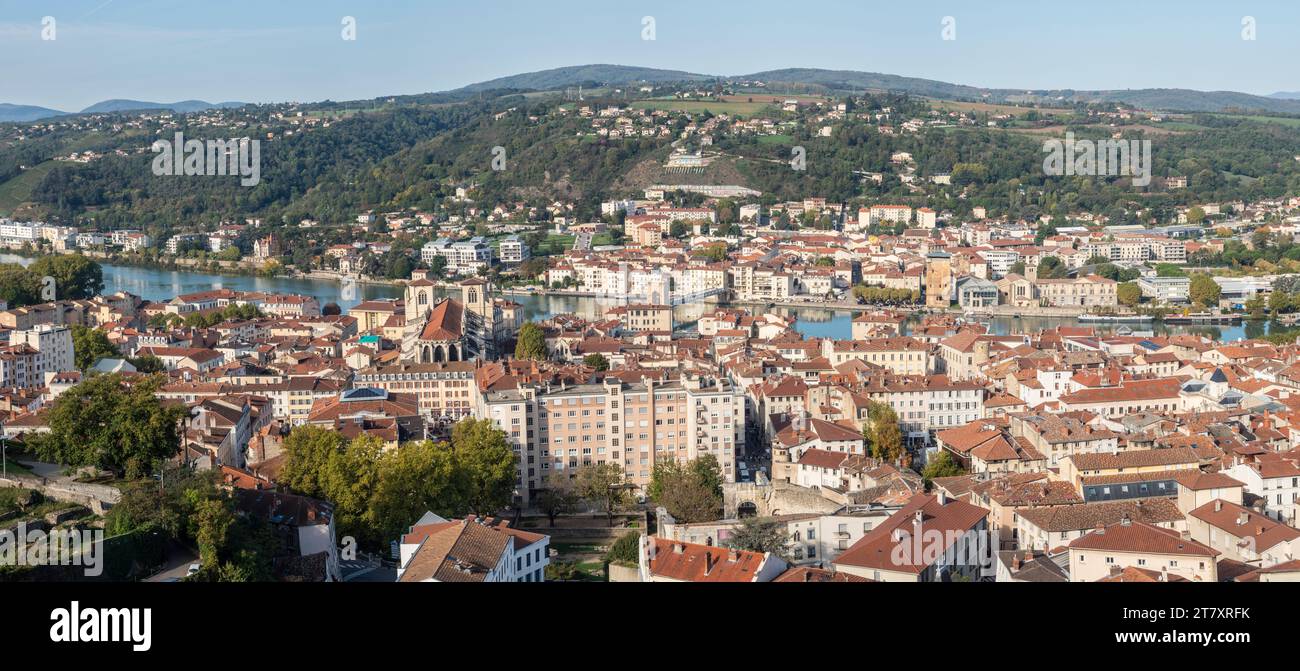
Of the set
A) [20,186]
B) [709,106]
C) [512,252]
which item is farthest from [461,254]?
[709,106]

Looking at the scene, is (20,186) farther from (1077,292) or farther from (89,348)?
(1077,292)

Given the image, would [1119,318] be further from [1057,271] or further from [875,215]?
[875,215]

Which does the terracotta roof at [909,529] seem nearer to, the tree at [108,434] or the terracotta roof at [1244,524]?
the terracotta roof at [1244,524]

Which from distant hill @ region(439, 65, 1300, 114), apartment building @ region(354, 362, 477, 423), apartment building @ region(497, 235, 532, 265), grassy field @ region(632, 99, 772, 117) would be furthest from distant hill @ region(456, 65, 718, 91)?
apartment building @ region(354, 362, 477, 423)

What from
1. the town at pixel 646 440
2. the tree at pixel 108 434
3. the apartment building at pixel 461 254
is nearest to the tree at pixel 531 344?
the town at pixel 646 440

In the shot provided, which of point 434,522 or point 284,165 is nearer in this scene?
point 434,522
